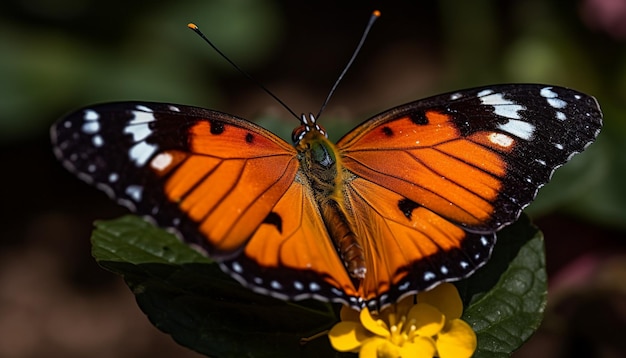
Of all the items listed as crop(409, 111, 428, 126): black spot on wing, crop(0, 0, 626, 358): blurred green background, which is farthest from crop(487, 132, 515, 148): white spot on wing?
crop(0, 0, 626, 358): blurred green background

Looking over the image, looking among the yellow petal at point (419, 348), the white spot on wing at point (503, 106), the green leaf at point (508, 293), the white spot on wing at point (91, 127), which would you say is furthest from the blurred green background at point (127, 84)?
the white spot on wing at point (91, 127)

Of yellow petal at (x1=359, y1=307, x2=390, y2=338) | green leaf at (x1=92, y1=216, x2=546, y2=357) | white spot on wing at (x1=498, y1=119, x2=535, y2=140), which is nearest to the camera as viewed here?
yellow petal at (x1=359, y1=307, x2=390, y2=338)

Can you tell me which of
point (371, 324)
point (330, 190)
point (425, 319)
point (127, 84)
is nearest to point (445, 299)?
point (425, 319)

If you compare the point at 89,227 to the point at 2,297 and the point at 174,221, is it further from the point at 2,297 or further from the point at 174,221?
the point at 174,221

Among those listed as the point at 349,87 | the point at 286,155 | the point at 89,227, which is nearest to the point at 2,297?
the point at 89,227

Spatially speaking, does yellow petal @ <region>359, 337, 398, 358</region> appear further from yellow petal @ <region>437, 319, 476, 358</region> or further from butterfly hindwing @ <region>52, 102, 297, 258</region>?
butterfly hindwing @ <region>52, 102, 297, 258</region>

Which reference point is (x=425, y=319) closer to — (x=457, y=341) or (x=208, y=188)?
(x=457, y=341)

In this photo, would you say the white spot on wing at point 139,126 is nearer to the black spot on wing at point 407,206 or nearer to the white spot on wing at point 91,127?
the white spot on wing at point 91,127
